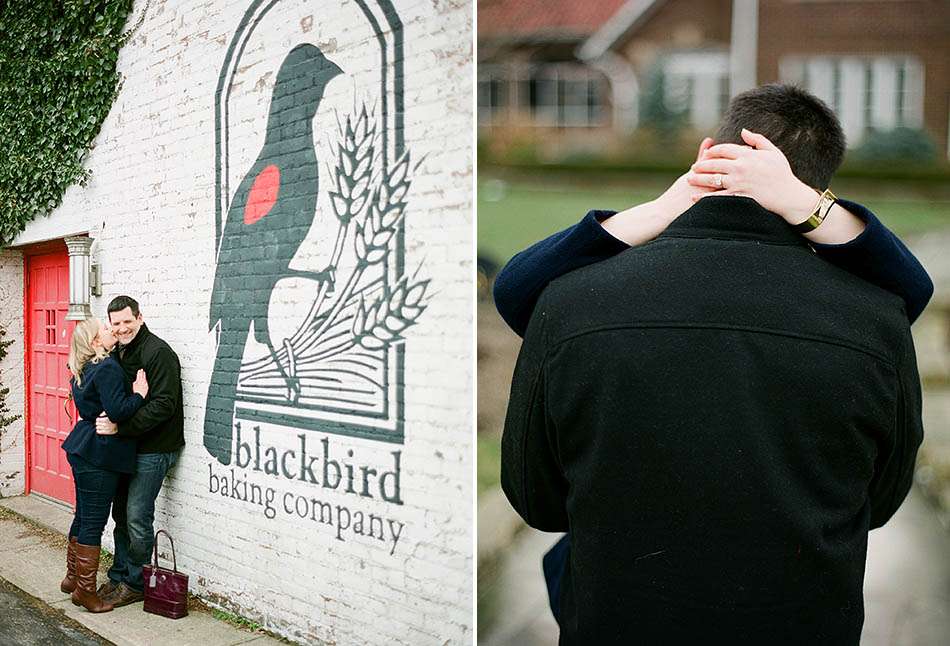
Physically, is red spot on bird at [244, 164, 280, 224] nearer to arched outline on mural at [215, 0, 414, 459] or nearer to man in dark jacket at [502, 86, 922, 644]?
arched outline on mural at [215, 0, 414, 459]

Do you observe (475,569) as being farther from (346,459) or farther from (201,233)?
(201,233)

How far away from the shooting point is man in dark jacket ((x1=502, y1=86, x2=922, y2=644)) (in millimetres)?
1274

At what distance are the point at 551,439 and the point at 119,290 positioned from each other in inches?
168

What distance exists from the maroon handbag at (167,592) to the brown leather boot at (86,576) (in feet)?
0.89

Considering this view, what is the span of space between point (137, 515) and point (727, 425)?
3860mm

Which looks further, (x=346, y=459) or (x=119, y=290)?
(x=119, y=290)

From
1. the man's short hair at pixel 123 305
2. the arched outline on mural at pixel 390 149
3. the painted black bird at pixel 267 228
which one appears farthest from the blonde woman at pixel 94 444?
the arched outline on mural at pixel 390 149

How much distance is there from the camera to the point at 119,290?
5070 millimetres

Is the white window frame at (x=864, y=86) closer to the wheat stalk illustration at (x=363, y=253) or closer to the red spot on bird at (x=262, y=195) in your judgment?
the wheat stalk illustration at (x=363, y=253)

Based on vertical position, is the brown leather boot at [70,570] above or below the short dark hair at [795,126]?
below

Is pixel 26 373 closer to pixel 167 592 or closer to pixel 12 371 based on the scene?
pixel 12 371

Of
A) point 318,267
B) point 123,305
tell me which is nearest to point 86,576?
point 123,305

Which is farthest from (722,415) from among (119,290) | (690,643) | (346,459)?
(119,290)

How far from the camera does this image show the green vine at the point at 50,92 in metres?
5.16
